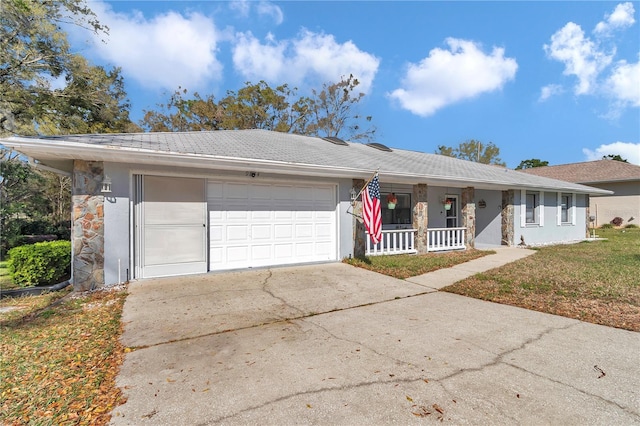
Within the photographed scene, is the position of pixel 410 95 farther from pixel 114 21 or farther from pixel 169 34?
pixel 114 21

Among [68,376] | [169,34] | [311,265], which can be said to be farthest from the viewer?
[169,34]

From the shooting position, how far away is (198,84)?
75.3 feet

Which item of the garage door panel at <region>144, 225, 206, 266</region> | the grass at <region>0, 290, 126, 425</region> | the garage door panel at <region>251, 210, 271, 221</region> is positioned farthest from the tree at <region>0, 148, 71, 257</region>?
the garage door panel at <region>251, 210, 271, 221</region>

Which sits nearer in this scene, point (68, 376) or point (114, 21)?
point (68, 376)

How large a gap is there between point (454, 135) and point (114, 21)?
41.6m

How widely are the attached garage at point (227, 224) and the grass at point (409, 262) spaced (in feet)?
3.66

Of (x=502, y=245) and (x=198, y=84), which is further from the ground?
(x=198, y=84)

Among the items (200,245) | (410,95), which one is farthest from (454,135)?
(200,245)

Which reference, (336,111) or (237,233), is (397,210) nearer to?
(237,233)

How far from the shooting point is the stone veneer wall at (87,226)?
5922 millimetres

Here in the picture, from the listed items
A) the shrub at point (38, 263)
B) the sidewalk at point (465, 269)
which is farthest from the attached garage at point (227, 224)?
the sidewalk at point (465, 269)

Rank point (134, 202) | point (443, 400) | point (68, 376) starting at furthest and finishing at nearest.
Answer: point (134, 202), point (68, 376), point (443, 400)

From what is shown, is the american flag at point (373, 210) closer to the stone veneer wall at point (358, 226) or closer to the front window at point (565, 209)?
the stone veneer wall at point (358, 226)

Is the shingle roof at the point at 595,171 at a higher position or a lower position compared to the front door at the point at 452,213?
higher
